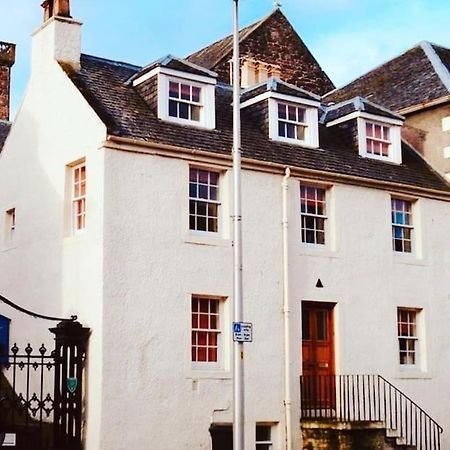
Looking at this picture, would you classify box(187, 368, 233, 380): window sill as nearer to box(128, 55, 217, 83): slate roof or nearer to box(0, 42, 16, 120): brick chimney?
box(128, 55, 217, 83): slate roof

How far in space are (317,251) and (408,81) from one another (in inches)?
335

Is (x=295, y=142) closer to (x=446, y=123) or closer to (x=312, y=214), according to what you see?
(x=312, y=214)

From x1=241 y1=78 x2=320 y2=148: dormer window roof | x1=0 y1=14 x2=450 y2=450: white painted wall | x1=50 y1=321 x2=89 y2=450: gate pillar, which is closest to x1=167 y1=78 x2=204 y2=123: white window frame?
x1=0 y1=14 x2=450 y2=450: white painted wall

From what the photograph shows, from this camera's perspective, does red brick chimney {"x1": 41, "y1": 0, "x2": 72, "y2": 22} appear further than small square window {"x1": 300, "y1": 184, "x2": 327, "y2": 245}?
No

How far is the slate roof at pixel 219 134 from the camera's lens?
60.5ft

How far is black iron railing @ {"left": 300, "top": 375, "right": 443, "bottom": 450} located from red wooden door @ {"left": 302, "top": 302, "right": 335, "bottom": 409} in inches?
0.9

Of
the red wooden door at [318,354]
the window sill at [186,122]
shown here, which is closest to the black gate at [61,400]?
the window sill at [186,122]

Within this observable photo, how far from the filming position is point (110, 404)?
16484 millimetres

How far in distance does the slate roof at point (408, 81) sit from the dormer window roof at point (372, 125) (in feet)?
6.28

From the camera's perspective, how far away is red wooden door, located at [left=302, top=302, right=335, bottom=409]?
64.0ft

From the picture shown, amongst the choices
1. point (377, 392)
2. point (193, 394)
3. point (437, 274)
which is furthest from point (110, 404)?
point (437, 274)

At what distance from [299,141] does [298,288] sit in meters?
3.79

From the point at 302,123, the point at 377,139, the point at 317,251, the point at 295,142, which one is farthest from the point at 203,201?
the point at 377,139

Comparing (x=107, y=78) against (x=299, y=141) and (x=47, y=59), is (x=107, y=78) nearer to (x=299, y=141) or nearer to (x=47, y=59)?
(x=47, y=59)
